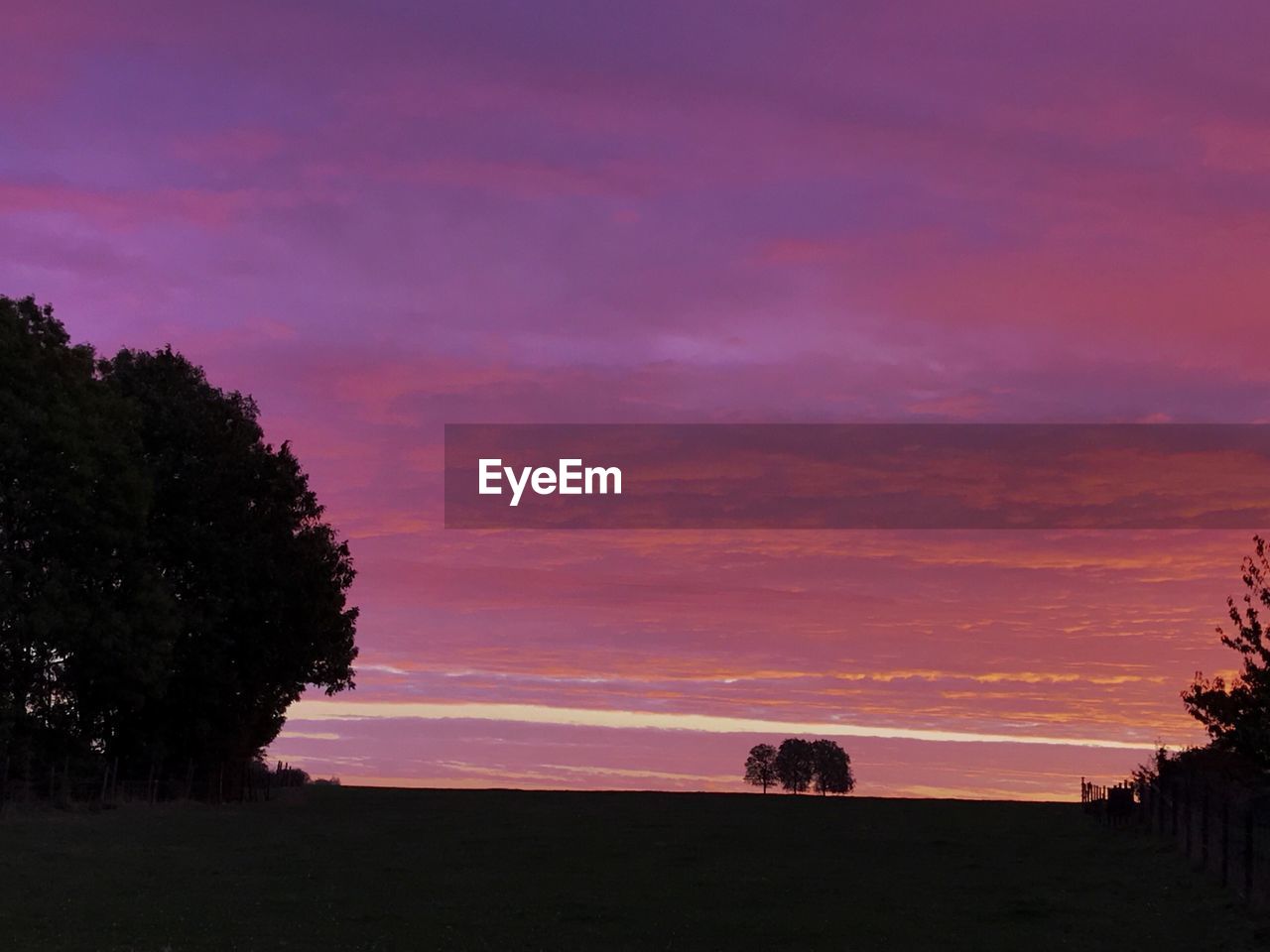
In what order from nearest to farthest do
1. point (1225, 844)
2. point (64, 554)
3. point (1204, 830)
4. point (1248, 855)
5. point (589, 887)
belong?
point (1248, 855)
point (1225, 844)
point (589, 887)
point (1204, 830)
point (64, 554)

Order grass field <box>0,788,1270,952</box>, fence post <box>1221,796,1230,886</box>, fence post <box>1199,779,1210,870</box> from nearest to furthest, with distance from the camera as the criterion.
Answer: grass field <box>0,788,1270,952</box> → fence post <box>1221,796,1230,886</box> → fence post <box>1199,779,1210,870</box>

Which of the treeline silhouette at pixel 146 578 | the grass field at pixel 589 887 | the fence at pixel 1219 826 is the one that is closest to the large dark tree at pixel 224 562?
the treeline silhouette at pixel 146 578

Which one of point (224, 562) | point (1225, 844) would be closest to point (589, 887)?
point (1225, 844)

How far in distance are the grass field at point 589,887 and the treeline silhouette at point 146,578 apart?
24.5ft

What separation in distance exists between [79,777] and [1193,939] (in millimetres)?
53901

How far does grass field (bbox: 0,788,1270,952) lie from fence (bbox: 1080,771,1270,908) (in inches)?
30.9

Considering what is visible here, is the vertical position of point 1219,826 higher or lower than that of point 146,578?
lower

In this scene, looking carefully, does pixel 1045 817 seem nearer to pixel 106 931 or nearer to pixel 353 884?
pixel 353 884

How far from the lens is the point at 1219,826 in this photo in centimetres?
3706

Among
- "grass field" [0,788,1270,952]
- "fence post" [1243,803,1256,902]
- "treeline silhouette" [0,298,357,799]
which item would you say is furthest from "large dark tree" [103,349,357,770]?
"fence post" [1243,803,1256,902]

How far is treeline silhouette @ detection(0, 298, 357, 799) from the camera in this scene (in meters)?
63.9

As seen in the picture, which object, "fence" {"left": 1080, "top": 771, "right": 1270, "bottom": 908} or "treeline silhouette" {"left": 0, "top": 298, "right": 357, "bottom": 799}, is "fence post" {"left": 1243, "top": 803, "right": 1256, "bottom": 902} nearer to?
"fence" {"left": 1080, "top": 771, "right": 1270, "bottom": 908}

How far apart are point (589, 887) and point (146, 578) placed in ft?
125

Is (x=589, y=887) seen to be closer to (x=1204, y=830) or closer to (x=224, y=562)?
(x=1204, y=830)
